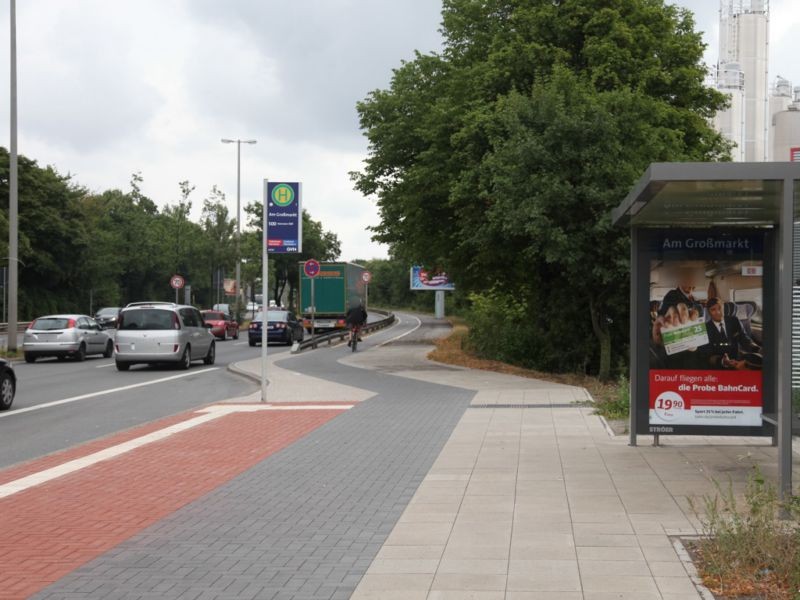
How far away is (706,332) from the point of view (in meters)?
9.93

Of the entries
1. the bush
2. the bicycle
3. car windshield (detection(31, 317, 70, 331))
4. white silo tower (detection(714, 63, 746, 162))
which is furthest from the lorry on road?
white silo tower (detection(714, 63, 746, 162))

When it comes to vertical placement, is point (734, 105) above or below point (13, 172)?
above

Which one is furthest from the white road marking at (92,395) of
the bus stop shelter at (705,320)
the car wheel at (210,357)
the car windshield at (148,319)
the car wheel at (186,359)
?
the bus stop shelter at (705,320)

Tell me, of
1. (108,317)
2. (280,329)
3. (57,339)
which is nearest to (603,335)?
(57,339)

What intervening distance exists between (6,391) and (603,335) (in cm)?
1281

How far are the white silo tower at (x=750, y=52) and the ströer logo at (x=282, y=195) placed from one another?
5971 centimetres

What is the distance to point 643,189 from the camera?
25.1 feet

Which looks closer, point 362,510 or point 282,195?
point 362,510

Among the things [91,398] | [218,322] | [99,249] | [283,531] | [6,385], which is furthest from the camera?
[99,249]

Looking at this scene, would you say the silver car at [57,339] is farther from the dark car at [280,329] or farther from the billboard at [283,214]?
the billboard at [283,214]

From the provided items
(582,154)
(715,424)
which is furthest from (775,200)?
(582,154)

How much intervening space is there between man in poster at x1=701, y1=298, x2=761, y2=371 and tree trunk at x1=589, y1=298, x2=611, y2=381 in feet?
38.8

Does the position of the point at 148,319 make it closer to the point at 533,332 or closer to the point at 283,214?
the point at 283,214

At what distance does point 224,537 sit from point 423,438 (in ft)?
17.0
